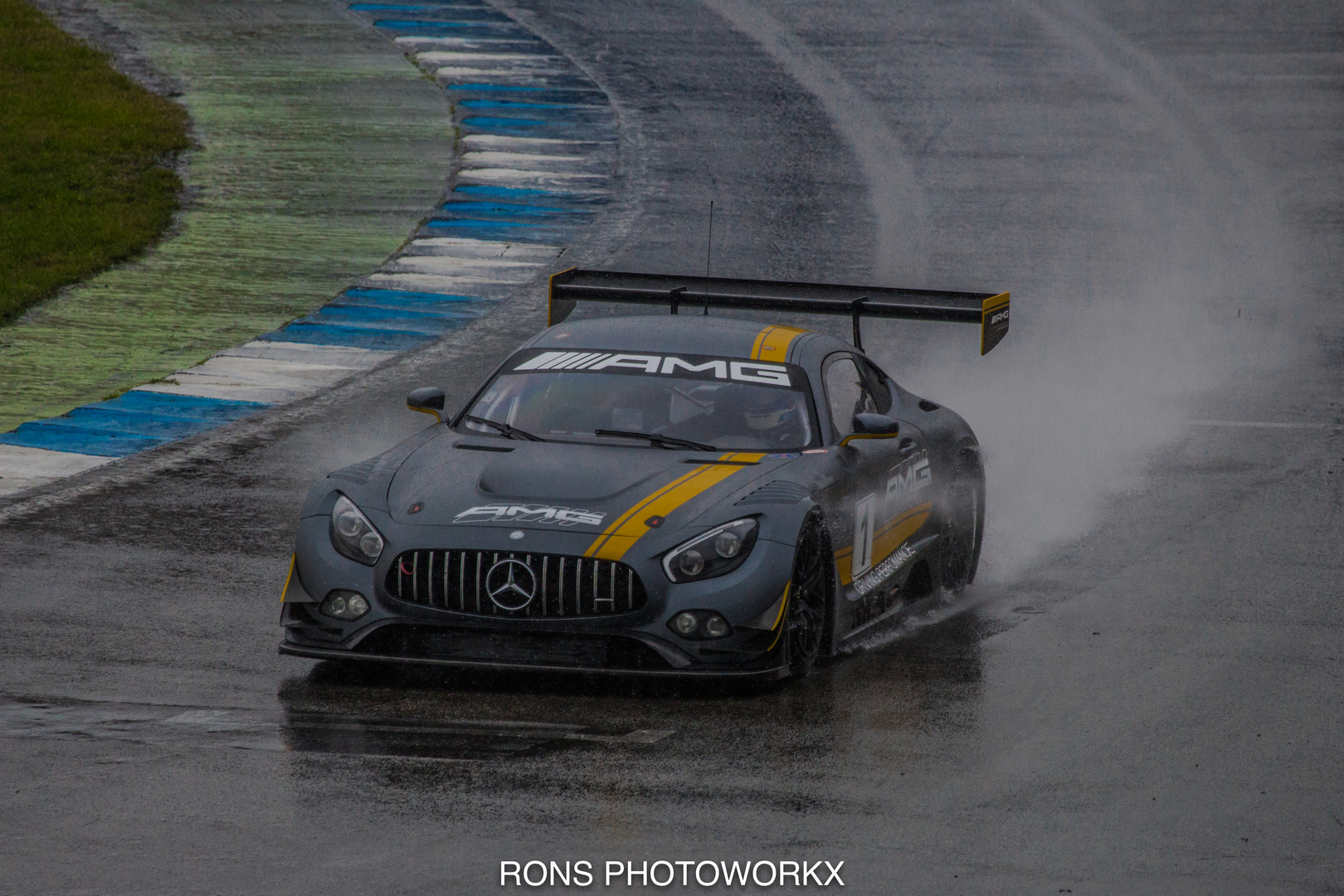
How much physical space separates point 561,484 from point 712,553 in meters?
0.68

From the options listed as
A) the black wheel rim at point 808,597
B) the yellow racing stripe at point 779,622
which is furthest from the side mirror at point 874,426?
the yellow racing stripe at point 779,622

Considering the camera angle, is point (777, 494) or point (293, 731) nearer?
point (293, 731)

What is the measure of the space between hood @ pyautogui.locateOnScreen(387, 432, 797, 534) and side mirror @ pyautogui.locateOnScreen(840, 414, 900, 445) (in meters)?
0.39

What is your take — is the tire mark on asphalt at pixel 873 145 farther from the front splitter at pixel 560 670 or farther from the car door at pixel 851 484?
the front splitter at pixel 560 670

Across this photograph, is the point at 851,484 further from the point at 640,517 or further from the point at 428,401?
the point at 428,401

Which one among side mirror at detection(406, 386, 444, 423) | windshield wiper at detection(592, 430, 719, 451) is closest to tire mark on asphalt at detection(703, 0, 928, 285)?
side mirror at detection(406, 386, 444, 423)

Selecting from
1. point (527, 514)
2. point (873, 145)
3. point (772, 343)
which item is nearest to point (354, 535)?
point (527, 514)

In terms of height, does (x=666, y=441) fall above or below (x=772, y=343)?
below

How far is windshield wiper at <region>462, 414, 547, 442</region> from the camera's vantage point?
27.6 ft

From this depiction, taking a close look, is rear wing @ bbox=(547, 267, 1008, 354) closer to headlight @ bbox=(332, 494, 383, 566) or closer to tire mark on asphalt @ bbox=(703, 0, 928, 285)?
headlight @ bbox=(332, 494, 383, 566)

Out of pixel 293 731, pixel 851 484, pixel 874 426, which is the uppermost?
pixel 874 426

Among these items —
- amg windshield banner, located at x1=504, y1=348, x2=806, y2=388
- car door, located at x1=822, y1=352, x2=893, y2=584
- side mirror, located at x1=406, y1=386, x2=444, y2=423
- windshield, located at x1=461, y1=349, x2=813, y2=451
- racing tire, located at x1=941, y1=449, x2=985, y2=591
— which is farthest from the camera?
racing tire, located at x1=941, y1=449, x2=985, y2=591

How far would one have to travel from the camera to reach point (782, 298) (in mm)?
10219

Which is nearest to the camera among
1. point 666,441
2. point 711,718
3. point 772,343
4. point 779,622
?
point 711,718
